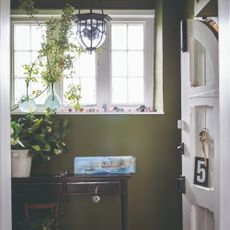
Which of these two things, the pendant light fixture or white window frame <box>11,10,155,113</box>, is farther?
white window frame <box>11,10,155,113</box>

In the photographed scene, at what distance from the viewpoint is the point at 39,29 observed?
3523mm

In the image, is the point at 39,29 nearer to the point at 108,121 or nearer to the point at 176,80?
the point at 108,121

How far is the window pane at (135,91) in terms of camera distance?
11.7 ft

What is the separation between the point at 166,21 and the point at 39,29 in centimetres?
117

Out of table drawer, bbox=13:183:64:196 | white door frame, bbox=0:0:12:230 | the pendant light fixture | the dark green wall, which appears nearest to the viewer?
white door frame, bbox=0:0:12:230

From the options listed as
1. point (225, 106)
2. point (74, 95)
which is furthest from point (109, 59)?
point (225, 106)

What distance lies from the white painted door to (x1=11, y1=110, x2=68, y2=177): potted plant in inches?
44.1

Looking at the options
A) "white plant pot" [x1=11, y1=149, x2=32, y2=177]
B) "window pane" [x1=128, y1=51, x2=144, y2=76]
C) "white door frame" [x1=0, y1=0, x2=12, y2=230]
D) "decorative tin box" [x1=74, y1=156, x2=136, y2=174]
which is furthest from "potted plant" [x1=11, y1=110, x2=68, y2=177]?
"white door frame" [x1=0, y1=0, x2=12, y2=230]

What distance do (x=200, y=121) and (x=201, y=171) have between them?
0.31 meters

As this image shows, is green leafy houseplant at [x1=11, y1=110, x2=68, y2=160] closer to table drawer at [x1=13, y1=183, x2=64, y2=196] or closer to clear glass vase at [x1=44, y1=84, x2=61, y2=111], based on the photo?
clear glass vase at [x1=44, y1=84, x2=61, y2=111]

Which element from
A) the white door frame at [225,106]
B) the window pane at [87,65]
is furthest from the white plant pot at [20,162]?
the white door frame at [225,106]

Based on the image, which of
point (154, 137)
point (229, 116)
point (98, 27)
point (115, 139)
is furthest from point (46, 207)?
point (229, 116)

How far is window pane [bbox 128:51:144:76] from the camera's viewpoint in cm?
356

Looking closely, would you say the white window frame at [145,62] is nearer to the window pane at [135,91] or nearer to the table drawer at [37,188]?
the window pane at [135,91]
